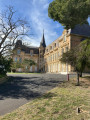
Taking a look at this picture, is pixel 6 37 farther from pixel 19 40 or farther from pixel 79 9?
pixel 79 9

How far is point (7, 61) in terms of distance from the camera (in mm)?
15422

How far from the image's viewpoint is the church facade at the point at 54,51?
942 inches

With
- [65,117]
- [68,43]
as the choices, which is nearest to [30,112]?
[65,117]

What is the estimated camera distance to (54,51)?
113 ft

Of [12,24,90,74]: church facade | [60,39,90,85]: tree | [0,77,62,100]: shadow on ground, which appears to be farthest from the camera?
[12,24,90,74]: church facade

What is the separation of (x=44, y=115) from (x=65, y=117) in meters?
0.75

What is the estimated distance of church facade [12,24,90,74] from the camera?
78.5 ft

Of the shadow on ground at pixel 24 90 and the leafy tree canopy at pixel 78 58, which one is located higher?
the leafy tree canopy at pixel 78 58

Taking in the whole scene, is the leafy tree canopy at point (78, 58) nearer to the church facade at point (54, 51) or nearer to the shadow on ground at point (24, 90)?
the church facade at point (54, 51)

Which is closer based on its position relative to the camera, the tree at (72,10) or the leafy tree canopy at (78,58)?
the tree at (72,10)

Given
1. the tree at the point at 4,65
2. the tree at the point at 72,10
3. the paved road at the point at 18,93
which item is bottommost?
the paved road at the point at 18,93

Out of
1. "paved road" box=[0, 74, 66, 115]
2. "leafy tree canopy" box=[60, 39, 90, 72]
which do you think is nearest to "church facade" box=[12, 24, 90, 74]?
"leafy tree canopy" box=[60, 39, 90, 72]

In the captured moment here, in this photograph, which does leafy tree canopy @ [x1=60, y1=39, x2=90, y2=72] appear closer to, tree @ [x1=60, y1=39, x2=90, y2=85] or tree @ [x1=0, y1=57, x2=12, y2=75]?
tree @ [x1=60, y1=39, x2=90, y2=85]

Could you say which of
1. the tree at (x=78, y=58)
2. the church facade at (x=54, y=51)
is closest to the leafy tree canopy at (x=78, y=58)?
the tree at (x=78, y=58)
